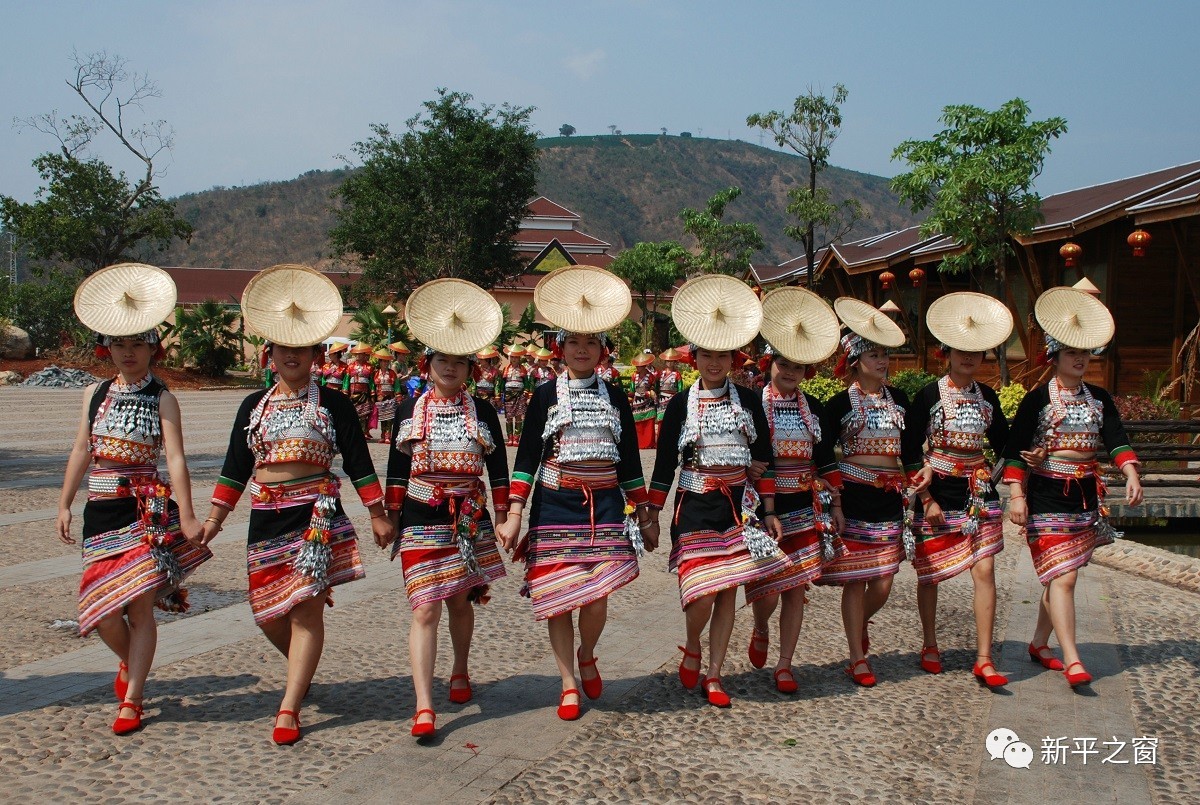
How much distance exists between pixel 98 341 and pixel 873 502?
13.2 ft

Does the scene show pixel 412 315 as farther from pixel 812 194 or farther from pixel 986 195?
pixel 812 194

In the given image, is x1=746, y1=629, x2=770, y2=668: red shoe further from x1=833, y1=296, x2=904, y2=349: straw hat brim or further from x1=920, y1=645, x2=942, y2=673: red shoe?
x1=833, y1=296, x2=904, y2=349: straw hat brim

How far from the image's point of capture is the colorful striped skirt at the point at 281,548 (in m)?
4.45

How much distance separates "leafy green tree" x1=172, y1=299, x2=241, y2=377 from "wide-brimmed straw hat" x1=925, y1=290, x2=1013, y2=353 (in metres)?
33.5

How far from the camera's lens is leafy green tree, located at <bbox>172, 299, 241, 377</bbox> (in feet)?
117

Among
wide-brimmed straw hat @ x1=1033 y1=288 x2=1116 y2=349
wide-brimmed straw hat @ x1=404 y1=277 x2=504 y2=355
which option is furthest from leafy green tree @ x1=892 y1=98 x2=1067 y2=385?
wide-brimmed straw hat @ x1=404 y1=277 x2=504 y2=355

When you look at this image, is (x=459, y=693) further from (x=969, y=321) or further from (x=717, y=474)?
(x=969, y=321)

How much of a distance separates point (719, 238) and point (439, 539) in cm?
3118

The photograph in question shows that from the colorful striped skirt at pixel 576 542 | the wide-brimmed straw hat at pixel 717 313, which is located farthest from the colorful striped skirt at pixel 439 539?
the wide-brimmed straw hat at pixel 717 313

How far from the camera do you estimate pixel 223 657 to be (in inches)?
219

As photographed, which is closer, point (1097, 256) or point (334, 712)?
point (334, 712)

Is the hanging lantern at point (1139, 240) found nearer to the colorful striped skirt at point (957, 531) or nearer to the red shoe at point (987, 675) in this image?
the colorful striped skirt at point (957, 531)

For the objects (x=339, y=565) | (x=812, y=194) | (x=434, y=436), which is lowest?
(x=339, y=565)

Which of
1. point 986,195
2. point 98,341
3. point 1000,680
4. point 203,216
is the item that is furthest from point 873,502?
point 203,216
